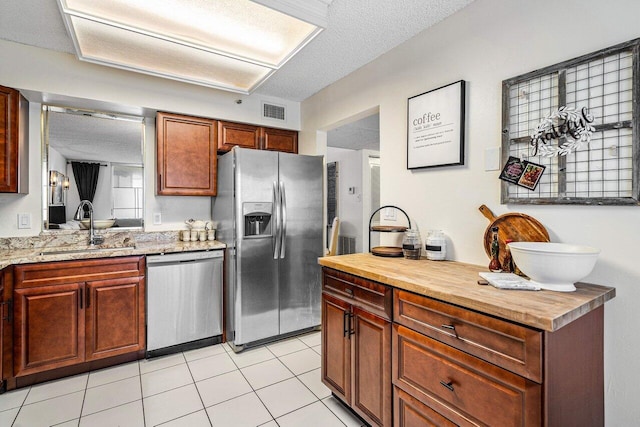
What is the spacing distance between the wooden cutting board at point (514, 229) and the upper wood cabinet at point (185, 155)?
251cm

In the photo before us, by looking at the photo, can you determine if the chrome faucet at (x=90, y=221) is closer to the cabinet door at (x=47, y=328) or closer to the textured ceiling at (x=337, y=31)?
the textured ceiling at (x=337, y=31)

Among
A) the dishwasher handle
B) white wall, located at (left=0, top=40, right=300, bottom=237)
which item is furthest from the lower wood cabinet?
white wall, located at (left=0, top=40, right=300, bottom=237)

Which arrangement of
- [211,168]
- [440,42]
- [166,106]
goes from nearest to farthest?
[440,42] → [166,106] → [211,168]

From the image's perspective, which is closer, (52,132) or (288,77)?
(52,132)

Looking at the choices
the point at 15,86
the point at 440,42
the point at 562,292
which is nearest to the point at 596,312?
the point at 562,292

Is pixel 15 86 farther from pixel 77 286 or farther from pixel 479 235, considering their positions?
pixel 479 235

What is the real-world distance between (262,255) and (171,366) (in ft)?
3.76

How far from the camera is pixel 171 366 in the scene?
8.30 ft

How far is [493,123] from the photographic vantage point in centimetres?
178

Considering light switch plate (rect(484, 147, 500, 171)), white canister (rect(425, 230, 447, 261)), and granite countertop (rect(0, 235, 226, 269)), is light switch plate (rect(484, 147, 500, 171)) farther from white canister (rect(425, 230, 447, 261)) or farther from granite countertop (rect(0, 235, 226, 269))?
granite countertop (rect(0, 235, 226, 269))

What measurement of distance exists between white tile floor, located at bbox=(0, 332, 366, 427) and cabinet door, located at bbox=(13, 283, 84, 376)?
0.18m

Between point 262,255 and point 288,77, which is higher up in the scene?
point 288,77

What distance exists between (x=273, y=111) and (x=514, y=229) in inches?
108

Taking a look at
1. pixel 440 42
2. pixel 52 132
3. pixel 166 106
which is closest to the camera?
pixel 440 42
